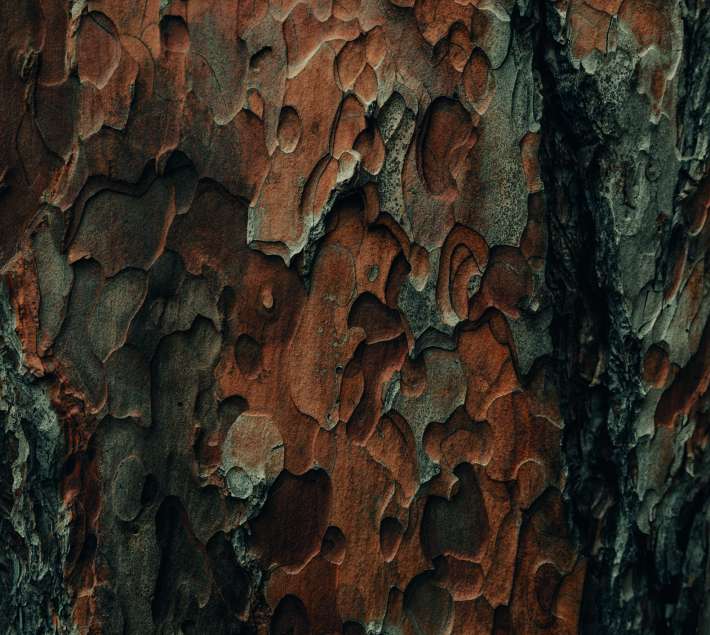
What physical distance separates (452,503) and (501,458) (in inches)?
1.7

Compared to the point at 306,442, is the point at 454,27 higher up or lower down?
higher up

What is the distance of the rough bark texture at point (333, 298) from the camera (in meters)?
0.59

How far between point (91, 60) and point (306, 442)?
0.94ft

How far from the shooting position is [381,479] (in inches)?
23.7

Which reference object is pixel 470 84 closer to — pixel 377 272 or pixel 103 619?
pixel 377 272

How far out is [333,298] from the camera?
60cm

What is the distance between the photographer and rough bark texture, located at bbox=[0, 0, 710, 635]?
23.2 inches

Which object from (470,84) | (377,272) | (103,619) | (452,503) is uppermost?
(470,84)

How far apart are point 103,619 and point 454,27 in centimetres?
45

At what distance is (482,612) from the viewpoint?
0.61 m

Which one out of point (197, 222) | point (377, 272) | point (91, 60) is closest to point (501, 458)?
point (377, 272)

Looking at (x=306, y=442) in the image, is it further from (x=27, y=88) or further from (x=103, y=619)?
(x=27, y=88)

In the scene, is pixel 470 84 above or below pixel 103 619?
above

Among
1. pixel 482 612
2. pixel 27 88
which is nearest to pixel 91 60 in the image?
pixel 27 88
